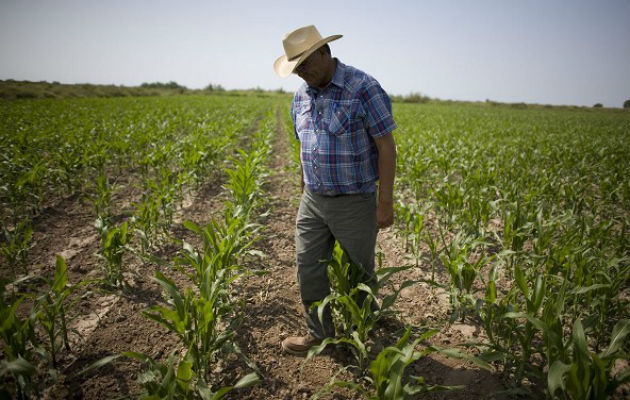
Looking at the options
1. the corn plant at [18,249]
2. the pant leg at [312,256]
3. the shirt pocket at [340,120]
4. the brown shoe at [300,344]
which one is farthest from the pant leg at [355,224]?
the corn plant at [18,249]

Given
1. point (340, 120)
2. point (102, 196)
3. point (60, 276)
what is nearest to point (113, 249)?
point (60, 276)

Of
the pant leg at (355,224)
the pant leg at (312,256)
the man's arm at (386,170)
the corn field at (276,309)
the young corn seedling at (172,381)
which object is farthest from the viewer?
the pant leg at (312,256)

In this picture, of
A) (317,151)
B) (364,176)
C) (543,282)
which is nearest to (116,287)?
(317,151)

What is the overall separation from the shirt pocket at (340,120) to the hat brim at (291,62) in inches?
13.0

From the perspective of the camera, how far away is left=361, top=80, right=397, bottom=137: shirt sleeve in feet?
5.66

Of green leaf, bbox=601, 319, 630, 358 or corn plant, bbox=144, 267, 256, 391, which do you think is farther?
corn plant, bbox=144, 267, 256, 391

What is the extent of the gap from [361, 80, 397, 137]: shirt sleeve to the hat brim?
1.12ft

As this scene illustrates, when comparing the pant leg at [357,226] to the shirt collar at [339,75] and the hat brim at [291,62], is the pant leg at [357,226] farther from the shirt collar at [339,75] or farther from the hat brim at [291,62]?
the hat brim at [291,62]

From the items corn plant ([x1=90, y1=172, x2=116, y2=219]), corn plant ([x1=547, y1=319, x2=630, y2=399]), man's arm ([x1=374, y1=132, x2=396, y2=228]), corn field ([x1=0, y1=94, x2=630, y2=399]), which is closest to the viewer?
corn plant ([x1=547, y1=319, x2=630, y2=399])

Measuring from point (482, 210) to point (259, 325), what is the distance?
2.57 m

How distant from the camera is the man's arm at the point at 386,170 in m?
1.78

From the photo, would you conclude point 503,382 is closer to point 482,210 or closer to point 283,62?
point 482,210

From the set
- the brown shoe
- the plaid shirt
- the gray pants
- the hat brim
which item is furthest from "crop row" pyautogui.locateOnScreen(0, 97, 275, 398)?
the hat brim

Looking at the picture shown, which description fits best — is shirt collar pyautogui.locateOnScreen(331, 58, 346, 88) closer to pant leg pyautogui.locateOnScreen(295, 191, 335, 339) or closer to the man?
the man
